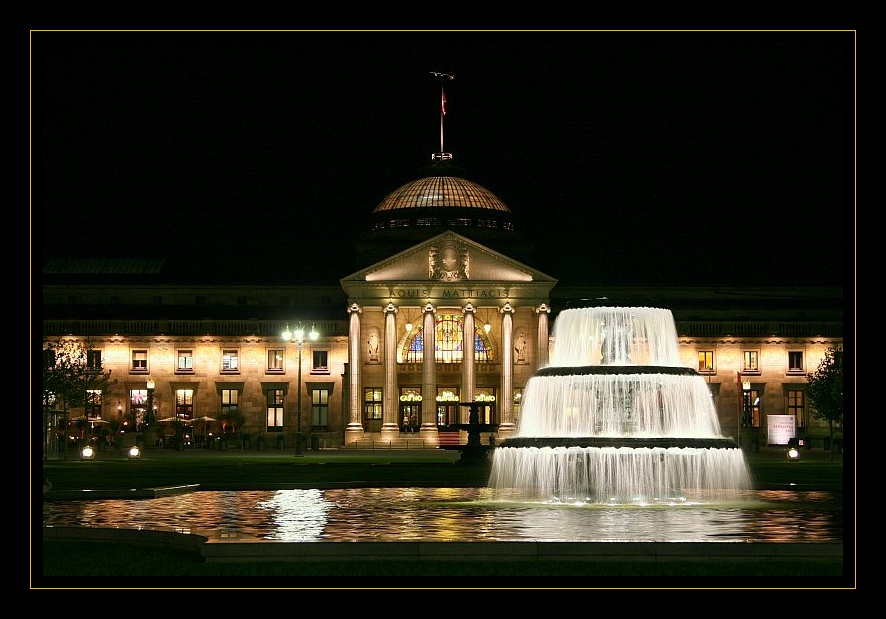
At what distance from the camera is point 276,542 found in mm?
Result: 19219

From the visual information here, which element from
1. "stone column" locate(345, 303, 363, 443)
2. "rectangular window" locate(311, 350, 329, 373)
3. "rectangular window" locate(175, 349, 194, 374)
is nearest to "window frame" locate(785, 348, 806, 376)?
"stone column" locate(345, 303, 363, 443)

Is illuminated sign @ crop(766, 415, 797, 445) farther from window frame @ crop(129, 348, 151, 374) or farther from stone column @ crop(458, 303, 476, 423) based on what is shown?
window frame @ crop(129, 348, 151, 374)

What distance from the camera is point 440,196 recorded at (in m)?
125

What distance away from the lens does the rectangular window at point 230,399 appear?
113 metres

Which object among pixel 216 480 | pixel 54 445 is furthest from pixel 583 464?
pixel 54 445

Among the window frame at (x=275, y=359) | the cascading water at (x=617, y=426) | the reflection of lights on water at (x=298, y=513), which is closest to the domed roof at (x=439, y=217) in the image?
the window frame at (x=275, y=359)

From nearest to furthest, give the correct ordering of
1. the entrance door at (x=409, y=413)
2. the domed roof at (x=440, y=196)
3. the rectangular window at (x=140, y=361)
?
the entrance door at (x=409, y=413) < the rectangular window at (x=140, y=361) < the domed roof at (x=440, y=196)

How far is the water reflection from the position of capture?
2273cm

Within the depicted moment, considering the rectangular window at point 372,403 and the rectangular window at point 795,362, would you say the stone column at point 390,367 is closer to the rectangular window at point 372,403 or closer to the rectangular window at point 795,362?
the rectangular window at point 372,403

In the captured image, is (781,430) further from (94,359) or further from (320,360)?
(94,359)

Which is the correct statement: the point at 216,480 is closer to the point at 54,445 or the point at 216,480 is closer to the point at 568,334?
the point at 568,334

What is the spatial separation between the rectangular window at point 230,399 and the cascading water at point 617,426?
79.5 metres

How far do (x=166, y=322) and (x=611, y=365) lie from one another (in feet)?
276

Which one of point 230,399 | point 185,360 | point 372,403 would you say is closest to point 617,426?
point 372,403
